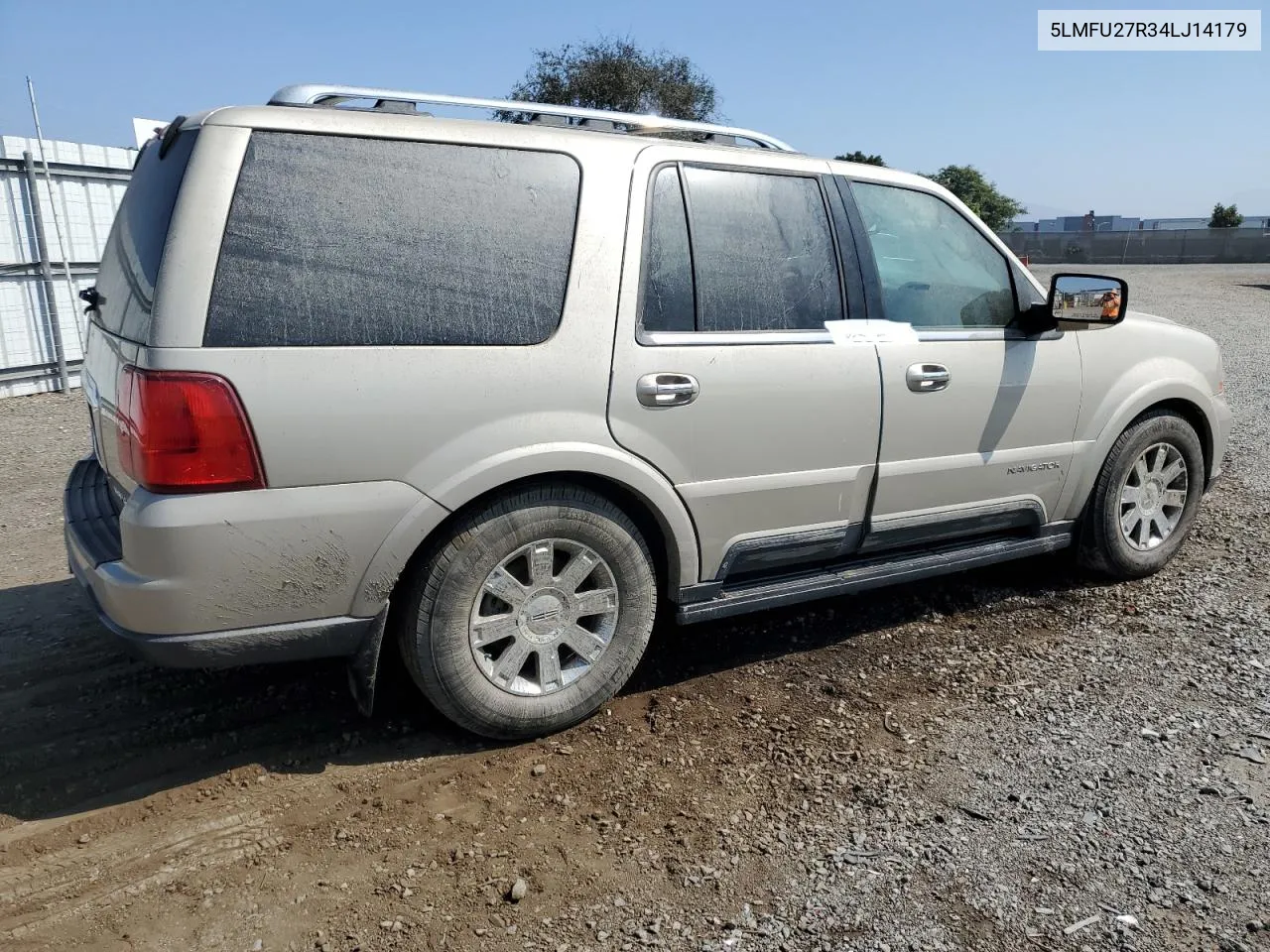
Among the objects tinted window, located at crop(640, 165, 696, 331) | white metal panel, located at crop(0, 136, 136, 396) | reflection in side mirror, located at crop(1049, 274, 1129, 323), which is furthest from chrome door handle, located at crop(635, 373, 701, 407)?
white metal panel, located at crop(0, 136, 136, 396)

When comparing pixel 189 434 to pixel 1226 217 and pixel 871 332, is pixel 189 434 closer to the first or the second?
pixel 871 332

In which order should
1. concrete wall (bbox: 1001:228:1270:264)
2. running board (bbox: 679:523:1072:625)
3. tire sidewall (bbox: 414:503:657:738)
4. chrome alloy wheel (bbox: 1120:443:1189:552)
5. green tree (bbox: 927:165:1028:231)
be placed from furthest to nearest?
green tree (bbox: 927:165:1028:231), concrete wall (bbox: 1001:228:1270:264), chrome alloy wheel (bbox: 1120:443:1189:552), running board (bbox: 679:523:1072:625), tire sidewall (bbox: 414:503:657:738)

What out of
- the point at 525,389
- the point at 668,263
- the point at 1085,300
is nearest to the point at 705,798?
the point at 525,389

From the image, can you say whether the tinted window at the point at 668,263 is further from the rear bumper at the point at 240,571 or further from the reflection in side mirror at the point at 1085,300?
the reflection in side mirror at the point at 1085,300

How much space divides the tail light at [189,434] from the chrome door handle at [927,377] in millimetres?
2462

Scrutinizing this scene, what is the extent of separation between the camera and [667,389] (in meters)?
3.31

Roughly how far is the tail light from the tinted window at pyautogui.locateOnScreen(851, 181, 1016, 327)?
249 cm

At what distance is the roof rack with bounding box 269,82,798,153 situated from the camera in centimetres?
311

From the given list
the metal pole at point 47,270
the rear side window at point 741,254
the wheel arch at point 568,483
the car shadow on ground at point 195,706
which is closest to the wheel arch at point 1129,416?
the car shadow on ground at point 195,706

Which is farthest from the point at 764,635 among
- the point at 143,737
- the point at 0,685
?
the point at 0,685

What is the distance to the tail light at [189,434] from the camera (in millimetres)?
2668

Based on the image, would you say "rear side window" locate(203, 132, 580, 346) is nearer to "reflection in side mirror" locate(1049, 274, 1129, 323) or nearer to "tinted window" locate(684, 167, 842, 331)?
"tinted window" locate(684, 167, 842, 331)

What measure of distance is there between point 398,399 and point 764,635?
2131 millimetres

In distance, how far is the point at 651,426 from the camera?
3311 millimetres
